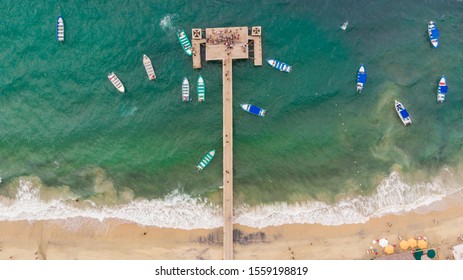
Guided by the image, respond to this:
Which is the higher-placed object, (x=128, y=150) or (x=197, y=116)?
(x=197, y=116)

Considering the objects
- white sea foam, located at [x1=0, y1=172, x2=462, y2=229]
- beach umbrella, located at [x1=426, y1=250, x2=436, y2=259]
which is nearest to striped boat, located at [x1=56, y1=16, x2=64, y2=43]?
white sea foam, located at [x1=0, y1=172, x2=462, y2=229]

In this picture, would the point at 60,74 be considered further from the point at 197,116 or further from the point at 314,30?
the point at 314,30

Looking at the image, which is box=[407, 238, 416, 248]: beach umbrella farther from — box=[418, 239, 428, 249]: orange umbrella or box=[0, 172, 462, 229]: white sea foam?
box=[0, 172, 462, 229]: white sea foam

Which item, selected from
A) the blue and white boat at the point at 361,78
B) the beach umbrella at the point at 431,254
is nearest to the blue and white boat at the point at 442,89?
the blue and white boat at the point at 361,78

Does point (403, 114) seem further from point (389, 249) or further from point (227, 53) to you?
point (227, 53)

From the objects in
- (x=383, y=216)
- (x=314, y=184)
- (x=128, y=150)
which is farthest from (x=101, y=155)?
(x=383, y=216)
